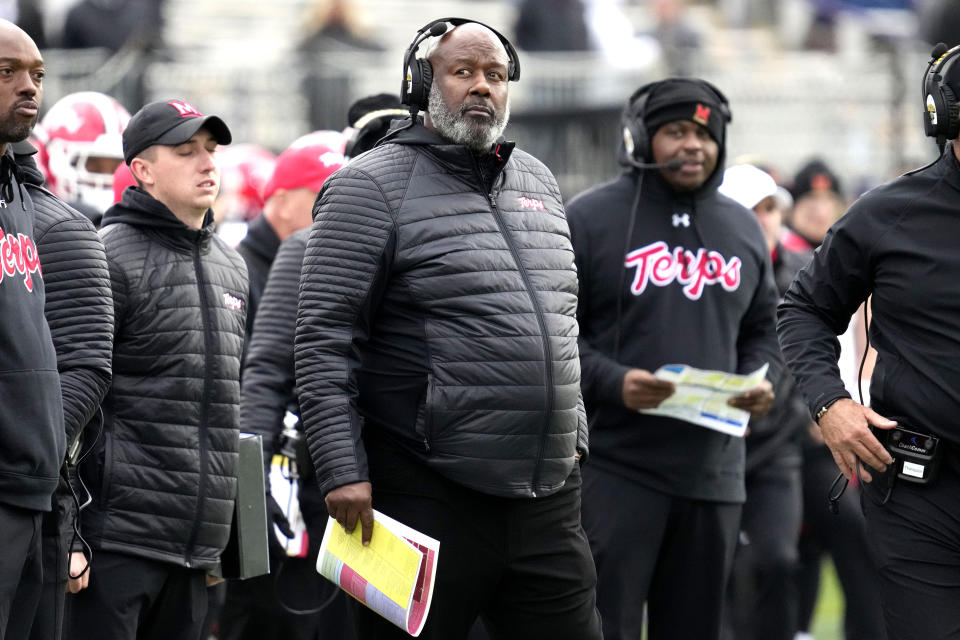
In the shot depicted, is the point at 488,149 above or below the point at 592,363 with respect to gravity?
above

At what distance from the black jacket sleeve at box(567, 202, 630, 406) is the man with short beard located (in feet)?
3.80

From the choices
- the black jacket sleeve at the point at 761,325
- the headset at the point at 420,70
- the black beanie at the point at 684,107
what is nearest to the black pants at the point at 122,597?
the headset at the point at 420,70

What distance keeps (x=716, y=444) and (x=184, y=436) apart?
209 cm

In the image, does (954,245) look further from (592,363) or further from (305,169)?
(305,169)

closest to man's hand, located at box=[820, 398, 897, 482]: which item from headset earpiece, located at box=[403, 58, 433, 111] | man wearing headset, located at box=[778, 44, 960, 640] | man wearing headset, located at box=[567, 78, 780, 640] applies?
man wearing headset, located at box=[778, 44, 960, 640]

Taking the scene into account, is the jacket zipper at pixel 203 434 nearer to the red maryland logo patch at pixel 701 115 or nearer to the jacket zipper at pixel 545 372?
the jacket zipper at pixel 545 372

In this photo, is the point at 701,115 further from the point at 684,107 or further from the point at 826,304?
the point at 826,304

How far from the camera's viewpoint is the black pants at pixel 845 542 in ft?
27.8

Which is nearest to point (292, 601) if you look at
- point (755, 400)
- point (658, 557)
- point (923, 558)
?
point (658, 557)

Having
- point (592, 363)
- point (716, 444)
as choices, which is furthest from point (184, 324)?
point (716, 444)

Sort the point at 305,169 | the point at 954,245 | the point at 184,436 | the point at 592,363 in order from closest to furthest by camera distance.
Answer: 1. the point at 954,245
2. the point at 184,436
3. the point at 592,363
4. the point at 305,169

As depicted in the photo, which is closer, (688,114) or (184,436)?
(184,436)

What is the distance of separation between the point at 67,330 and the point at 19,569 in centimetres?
76

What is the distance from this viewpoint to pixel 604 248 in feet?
21.8
